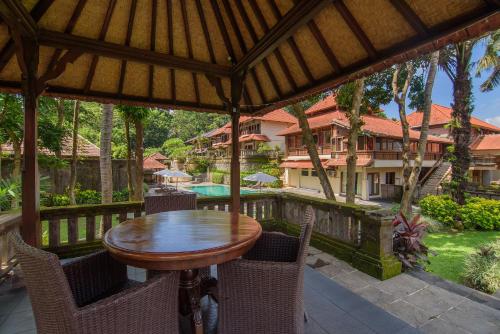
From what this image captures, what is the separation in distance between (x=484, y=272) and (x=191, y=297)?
4997 millimetres

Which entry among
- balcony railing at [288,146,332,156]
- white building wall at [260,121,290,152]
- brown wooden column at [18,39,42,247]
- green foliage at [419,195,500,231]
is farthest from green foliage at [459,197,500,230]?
white building wall at [260,121,290,152]

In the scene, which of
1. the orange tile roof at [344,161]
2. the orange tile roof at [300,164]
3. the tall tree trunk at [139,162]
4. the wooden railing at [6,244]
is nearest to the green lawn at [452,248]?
the wooden railing at [6,244]

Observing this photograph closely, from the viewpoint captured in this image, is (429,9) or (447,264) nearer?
(429,9)

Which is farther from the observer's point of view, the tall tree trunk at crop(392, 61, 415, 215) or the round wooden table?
the tall tree trunk at crop(392, 61, 415, 215)

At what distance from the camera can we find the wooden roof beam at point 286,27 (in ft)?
7.59

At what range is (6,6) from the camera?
218 cm

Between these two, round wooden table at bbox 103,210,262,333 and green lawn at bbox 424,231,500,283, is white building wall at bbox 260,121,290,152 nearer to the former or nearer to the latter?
green lawn at bbox 424,231,500,283

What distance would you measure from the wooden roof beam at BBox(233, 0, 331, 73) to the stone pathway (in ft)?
9.37

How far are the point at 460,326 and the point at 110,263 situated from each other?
299cm

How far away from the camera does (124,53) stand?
10.3 ft

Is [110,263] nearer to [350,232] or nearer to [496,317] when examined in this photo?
[350,232]

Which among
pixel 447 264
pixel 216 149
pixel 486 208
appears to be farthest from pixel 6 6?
pixel 216 149

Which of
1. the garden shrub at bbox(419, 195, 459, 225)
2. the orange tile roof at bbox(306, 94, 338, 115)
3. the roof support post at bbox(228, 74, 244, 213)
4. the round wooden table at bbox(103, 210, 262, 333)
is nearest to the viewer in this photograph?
the round wooden table at bbox(103, 210, 262, 333)

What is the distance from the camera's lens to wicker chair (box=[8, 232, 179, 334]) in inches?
49.6
